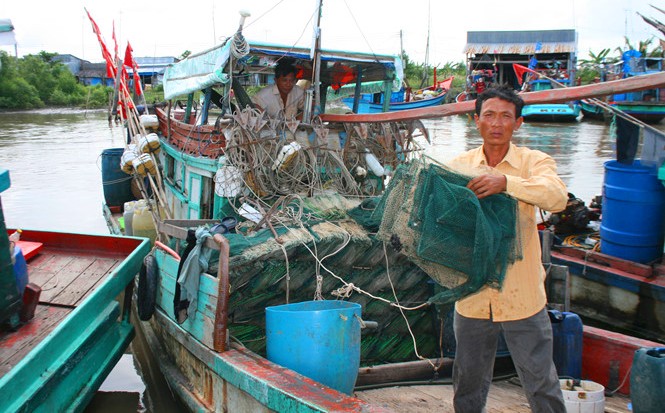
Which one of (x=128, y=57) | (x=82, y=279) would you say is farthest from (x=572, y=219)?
(x=128, y=57)

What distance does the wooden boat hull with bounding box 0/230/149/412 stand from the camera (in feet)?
11.9

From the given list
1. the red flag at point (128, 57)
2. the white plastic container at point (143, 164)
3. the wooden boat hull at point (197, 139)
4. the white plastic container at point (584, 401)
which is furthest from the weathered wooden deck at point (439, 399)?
the red flag at point (128, 57)

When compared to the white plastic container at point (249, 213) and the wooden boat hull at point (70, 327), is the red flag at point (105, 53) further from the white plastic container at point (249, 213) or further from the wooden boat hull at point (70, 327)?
the white plastic container at point (249, 213)

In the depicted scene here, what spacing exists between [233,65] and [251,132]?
25.8 inches

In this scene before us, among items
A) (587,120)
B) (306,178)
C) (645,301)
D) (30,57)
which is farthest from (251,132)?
(30,57)

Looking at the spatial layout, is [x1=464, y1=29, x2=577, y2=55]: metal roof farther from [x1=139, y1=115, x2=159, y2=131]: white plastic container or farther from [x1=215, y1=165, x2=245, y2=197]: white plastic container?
[x1=215, y1=165, x2=245, y2=197]: white plastic container

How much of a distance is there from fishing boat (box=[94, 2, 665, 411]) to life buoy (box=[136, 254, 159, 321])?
0.4 inches

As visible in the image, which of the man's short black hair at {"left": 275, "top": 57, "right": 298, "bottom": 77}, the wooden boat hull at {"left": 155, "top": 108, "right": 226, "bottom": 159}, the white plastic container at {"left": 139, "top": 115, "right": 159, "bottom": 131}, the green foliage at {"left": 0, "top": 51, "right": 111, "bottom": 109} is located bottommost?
the wooden boat hull at {"left": 155, "top": 108, "right": 226, "bottom": 159}

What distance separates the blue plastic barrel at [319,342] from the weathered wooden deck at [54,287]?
1.65 metres

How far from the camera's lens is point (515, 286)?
271 cm

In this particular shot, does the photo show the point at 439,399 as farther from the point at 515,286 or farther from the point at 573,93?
the point at 573,93

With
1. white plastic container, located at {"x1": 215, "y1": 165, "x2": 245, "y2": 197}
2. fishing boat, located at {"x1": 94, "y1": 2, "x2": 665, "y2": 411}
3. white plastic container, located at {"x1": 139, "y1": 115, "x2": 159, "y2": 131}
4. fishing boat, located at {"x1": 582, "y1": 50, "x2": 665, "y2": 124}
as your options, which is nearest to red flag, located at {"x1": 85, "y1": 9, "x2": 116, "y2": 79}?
white plastic container, located at {"x1": 139, "y1": 115, "x2": 159, "y2": 131}

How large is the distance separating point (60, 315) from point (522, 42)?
3780 cm

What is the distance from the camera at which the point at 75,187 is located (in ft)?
52.9
